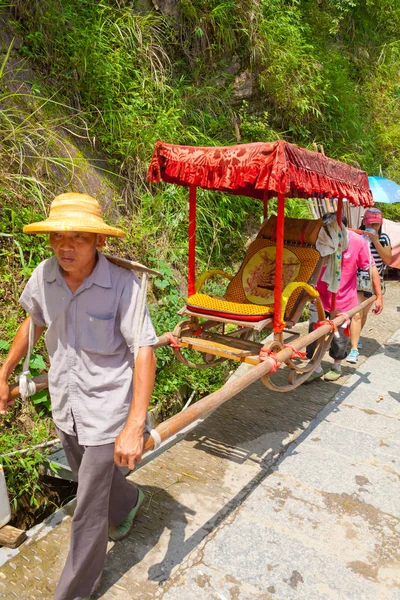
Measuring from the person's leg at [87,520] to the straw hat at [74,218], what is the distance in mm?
987

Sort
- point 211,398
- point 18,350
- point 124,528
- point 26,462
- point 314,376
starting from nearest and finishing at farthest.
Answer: point 18,350, point 211,398, point 124,528, point 26,462, point 314,376

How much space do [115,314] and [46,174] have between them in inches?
117

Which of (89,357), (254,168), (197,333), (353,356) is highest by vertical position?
(254,168)

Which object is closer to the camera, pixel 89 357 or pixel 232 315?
pixel 89 357

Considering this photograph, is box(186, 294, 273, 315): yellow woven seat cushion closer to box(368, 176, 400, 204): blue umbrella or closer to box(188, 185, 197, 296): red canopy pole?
box(188, 185, 197, 296): red canopy pole

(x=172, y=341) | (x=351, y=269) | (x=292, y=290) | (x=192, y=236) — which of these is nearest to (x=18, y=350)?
(x=172, y=341)

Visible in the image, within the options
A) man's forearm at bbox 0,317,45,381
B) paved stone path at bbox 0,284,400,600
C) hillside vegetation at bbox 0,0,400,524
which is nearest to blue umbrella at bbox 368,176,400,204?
hillside vegetation at bbox 0,0,400,524

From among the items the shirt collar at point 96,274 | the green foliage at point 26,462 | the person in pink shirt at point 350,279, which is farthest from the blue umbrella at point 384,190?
the shirt collar at point 96,274

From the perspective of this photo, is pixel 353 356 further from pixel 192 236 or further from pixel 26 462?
pixel 26 462

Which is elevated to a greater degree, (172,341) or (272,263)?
(272,263)

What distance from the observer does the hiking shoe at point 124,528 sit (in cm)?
270

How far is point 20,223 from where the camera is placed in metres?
4.07

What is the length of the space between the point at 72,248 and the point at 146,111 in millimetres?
4246

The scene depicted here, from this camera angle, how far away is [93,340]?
84.7 inches
